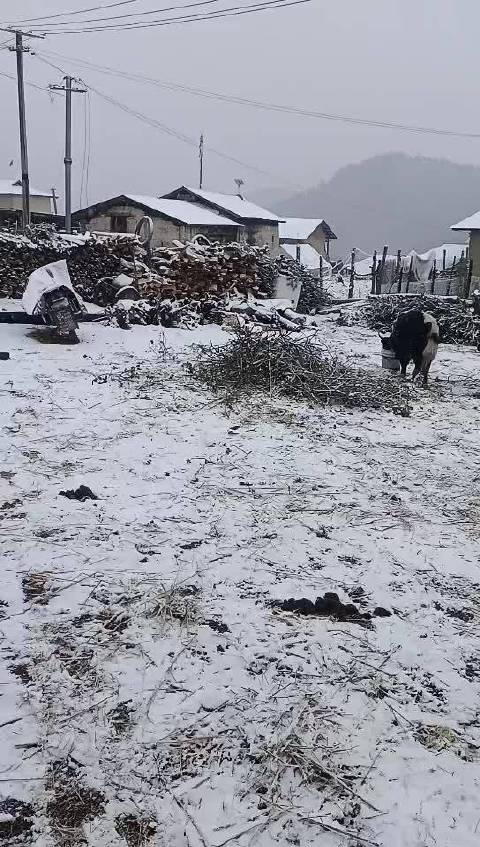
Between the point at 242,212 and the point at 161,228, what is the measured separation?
6.62 metres

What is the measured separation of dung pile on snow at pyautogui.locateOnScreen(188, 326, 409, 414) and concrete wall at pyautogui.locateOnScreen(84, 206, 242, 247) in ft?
64.1

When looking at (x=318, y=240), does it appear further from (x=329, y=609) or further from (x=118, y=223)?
(x=329, y=609)

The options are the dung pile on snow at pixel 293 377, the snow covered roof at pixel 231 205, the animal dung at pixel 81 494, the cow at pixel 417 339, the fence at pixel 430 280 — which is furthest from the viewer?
the snow covered roof at pixel 231 205

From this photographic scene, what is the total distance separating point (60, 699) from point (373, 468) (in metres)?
3.97

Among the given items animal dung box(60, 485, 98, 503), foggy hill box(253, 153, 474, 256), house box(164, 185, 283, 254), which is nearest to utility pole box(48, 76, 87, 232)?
house box(164, 185, 283, 254)

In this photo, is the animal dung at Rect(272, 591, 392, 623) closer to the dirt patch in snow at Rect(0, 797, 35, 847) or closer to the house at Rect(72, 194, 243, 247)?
the dirt patch in snow at Rect(0, 797, 35, 847)

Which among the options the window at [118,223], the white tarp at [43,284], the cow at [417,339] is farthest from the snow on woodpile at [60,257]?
the window at [118,223]

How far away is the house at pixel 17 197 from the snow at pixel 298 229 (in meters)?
18.8

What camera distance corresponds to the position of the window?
29812 mm

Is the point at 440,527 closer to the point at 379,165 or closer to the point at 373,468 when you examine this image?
the point at 373,468

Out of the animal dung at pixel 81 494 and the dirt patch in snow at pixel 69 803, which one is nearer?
the dirt patch in snow at pixel 69 803

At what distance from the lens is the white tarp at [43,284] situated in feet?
36.5

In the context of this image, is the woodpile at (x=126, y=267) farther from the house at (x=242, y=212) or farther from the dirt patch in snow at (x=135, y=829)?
the house at (x=242, y=212)

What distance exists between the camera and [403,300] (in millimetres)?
19625
